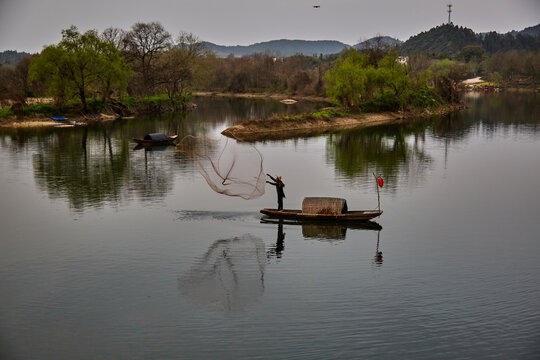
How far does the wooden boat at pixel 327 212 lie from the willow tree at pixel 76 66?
217ft

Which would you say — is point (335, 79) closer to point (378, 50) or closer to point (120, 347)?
point (378, 50)

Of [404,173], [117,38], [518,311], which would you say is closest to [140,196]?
[404,173]

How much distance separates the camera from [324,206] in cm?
2802

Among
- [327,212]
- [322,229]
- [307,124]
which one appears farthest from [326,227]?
[307,124]

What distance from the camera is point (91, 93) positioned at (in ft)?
311

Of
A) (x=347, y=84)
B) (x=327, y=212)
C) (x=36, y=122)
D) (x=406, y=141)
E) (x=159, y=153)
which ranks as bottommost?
(x=327, y=212)

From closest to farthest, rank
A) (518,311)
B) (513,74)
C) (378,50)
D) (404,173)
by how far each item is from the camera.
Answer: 1. (518,311)
2. (404,173)
3. (378,50)
4. (513,74)

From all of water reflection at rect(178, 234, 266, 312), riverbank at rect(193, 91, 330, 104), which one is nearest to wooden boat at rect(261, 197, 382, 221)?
water reflection at rect(178, 234, 266, 312)

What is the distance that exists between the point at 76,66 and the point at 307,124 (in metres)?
38.7

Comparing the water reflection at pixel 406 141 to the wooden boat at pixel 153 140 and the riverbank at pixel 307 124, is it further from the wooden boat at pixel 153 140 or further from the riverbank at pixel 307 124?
the wooden boat at pixel 153 140

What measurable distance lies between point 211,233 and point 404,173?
21.4m

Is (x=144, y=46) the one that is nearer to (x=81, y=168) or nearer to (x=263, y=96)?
(x=263, y=96)

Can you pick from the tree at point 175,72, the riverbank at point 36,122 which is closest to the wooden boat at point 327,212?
the riverbank at point 36,122

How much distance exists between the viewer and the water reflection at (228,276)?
65.2 ft
